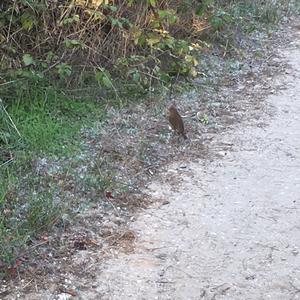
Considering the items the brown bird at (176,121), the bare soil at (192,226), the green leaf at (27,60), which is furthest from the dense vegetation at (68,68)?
the brown bird at (176,121)

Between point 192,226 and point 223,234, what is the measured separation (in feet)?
0.64

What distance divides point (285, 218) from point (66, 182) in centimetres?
138

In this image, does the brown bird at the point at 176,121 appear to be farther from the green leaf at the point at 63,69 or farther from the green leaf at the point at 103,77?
the green leaf at the point at 63,69

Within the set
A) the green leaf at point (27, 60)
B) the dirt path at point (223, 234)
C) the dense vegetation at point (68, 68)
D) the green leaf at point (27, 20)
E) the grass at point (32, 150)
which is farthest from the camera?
the green leaf at point (27, 20)

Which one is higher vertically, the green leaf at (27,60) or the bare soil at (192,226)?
the green leaf at (27,60)

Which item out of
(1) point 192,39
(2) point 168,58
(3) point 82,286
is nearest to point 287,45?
(1) point 192,39

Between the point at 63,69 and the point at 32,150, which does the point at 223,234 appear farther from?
the point at 63,69

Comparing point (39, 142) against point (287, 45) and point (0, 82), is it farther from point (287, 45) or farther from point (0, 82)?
point (287, 45)

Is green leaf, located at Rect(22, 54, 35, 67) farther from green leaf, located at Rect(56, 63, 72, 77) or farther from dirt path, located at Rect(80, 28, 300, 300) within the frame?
dirt path, located at Rect(80, 28, 300, 300)

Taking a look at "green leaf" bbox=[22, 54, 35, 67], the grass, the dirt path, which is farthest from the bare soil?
"green leaf" bbox=[22, 54, 35, 67]

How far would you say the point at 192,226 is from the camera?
3.80 meters

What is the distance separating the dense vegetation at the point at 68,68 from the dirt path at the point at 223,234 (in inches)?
23.2

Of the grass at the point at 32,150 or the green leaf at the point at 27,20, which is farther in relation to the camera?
the green leaf at the point at 27,20

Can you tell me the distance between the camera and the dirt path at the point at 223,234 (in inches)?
127
